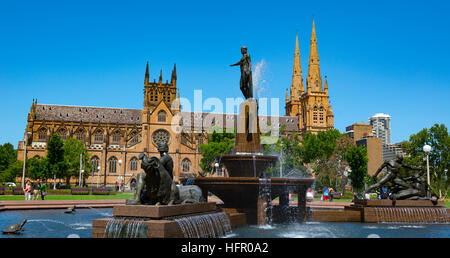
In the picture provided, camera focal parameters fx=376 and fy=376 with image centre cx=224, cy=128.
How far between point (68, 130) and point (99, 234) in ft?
285

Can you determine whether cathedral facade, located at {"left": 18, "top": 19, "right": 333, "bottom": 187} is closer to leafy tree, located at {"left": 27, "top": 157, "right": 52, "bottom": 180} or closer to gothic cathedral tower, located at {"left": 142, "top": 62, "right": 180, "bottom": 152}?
gothic cathedral tower, located at {"left": 142, "top": 62, "right": 180, "bottom": 152}

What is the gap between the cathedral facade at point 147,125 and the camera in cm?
7906

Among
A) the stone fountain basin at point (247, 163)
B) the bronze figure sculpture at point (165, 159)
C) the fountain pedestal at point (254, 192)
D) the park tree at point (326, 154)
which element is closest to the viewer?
the bronze figure sculpture at point (165, 159)

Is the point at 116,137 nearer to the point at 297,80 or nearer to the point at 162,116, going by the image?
the point at 162,116

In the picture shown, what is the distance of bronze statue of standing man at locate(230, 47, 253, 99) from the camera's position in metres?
16.1

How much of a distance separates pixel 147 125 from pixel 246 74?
6621 centimetres

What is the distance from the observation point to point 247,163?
14805mm

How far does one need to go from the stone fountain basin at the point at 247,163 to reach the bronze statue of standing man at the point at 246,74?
2873 millimetres

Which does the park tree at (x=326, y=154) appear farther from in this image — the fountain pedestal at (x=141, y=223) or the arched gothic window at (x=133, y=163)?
the fountain pedestal at (x=141, y=223)

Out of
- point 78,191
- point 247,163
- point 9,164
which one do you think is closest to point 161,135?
point 9,164

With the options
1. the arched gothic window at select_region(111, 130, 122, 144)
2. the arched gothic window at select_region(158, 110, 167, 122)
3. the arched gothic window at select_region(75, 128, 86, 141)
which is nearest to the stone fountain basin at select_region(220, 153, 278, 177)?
the arched gothic window at select_region(158, 110, 167, 122)

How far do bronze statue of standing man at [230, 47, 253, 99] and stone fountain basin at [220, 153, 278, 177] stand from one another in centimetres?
287

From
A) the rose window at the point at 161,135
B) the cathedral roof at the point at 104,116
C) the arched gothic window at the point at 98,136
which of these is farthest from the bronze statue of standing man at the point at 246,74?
the arched gothic window at the point at 98,136
